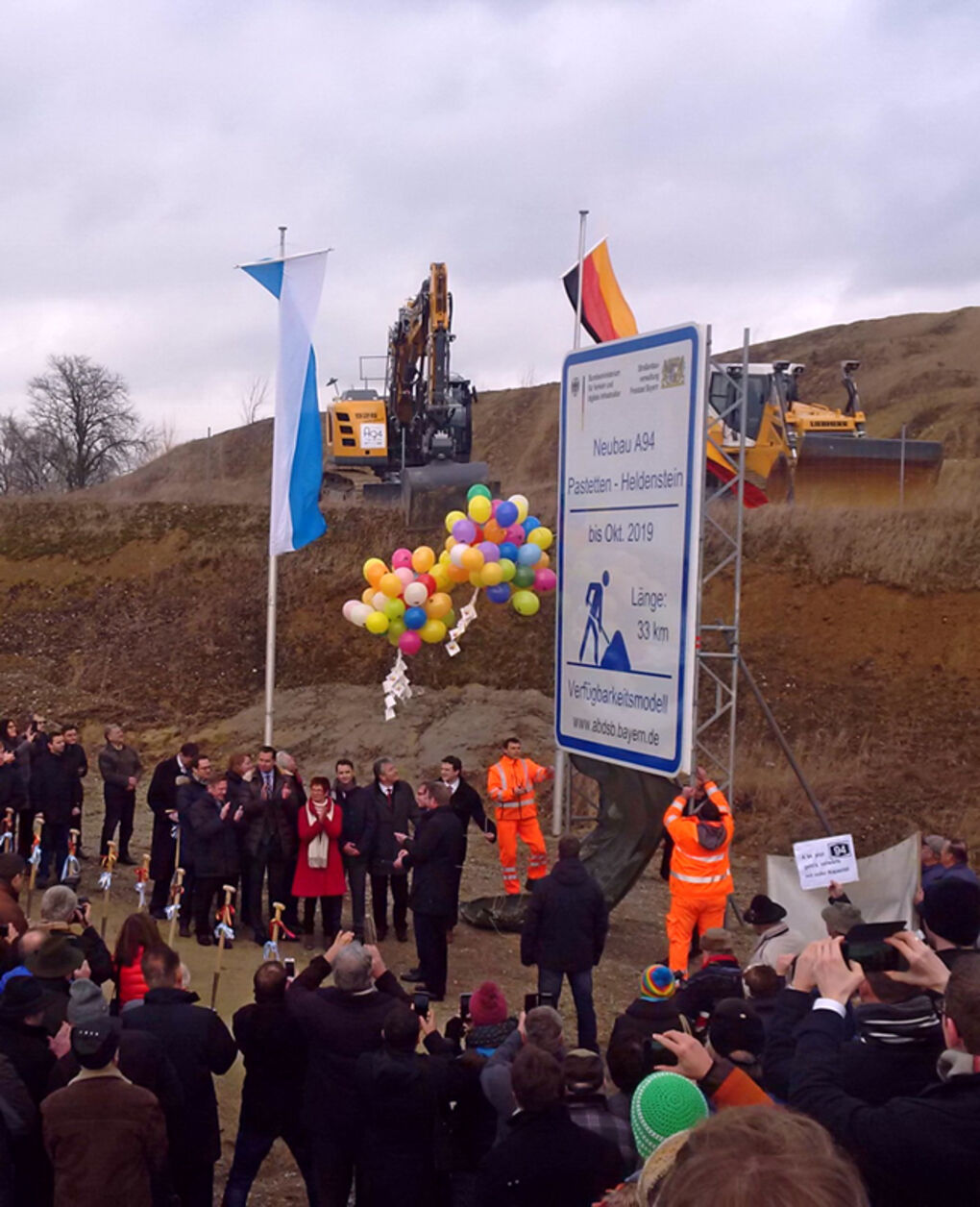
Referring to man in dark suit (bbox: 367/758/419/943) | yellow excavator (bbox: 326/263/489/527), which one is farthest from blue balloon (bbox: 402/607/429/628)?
yellow excavator (bbox: 326/263/489/527)

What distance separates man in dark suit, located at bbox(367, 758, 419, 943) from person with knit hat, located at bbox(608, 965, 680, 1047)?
18.3ft

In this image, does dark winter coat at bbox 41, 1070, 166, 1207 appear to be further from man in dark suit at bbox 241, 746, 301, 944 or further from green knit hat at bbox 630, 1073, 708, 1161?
man in dark suit at bbox 241, 746, 301, 944

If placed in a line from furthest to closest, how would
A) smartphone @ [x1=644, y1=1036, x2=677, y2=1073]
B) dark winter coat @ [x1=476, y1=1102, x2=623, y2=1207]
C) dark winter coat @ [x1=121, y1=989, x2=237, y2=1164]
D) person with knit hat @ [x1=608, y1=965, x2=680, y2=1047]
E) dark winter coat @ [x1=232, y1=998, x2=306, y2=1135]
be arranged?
dark winter coat @ [x1=232, y1=998, x2=306, y2=1135], person with knit hat @ [x1=608, y1=965, x2=680, y2=1047], dark winter coat @ [x1=121, y1=989, x2=237, y2=1164], smartphone @ [x1=644, y1=1036, x2=677, y2=1073], dark winter coat @ [x1=476, y1=1102, x2=623, y2=1207]

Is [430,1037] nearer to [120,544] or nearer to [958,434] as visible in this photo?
[120,544]

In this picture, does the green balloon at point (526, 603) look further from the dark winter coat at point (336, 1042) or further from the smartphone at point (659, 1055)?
the smartphone at point (659, 1055)

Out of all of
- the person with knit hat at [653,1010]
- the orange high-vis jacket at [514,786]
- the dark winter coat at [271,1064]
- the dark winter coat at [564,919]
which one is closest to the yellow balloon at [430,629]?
the orange high-vis jacket at [514,786]

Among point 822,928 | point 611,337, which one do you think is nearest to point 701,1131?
point 822,928

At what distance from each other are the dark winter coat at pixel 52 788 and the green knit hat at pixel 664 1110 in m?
10.3

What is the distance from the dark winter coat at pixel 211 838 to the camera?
1095 centimetres

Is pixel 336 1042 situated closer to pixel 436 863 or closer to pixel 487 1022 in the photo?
pixel 487 1022

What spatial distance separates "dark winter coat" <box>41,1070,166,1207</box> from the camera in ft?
14.9

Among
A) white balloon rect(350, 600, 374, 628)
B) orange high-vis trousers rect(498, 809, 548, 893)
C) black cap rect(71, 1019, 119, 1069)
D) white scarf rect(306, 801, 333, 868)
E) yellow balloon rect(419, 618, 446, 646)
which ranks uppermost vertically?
white balloon rect(350, 600, 374, 628)

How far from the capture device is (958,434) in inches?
2206

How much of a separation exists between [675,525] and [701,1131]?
886 centimetres
